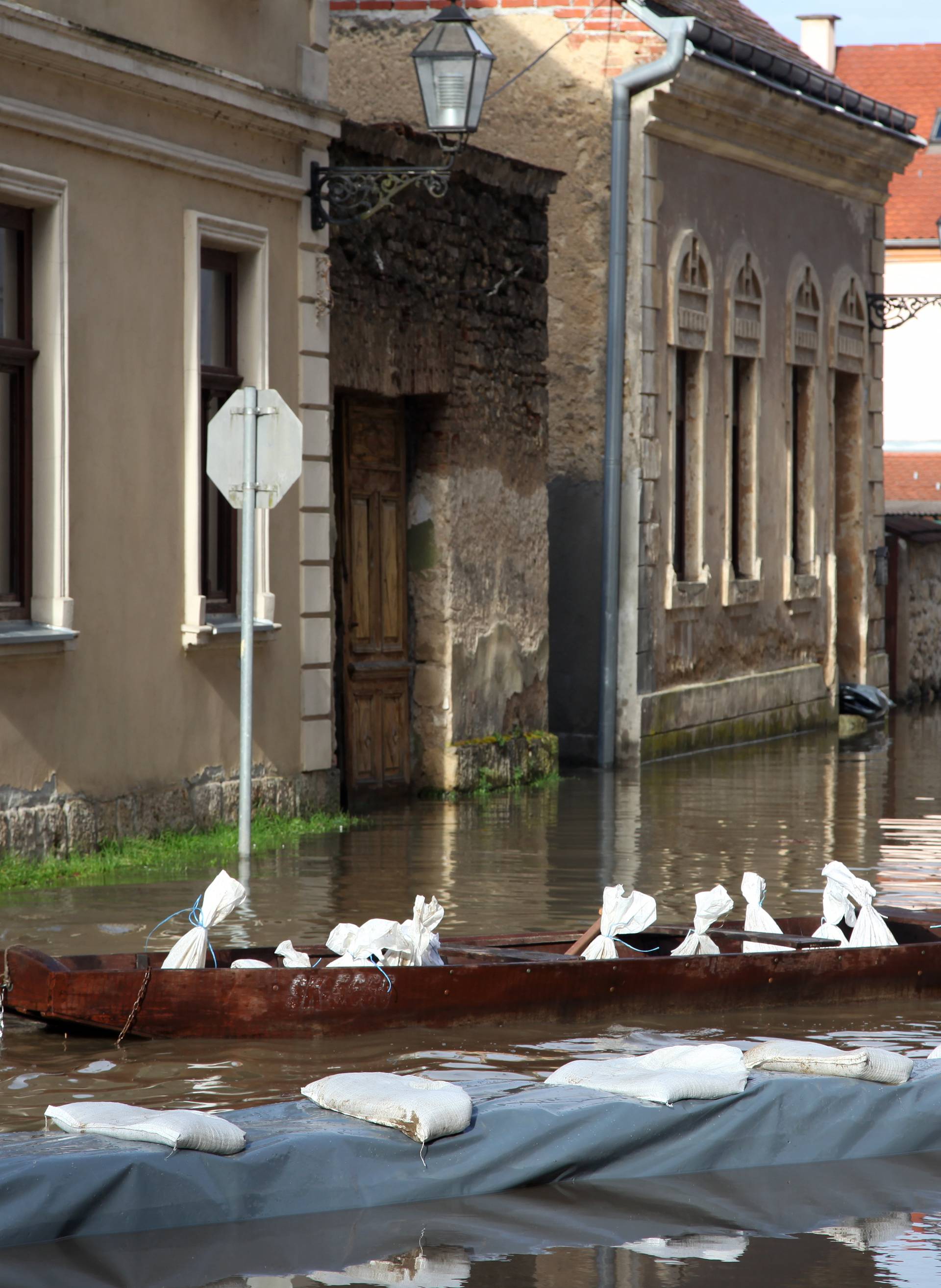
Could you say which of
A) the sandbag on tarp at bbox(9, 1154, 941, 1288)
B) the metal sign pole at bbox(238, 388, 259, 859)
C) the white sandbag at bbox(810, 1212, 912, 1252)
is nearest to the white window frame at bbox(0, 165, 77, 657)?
the metal sign pole at bbox(238, 388, 259, 859)

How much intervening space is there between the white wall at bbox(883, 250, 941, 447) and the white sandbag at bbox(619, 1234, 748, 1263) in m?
33.6

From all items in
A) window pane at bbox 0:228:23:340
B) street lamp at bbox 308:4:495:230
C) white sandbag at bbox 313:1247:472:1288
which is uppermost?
street lamp at bbox 308:4:495:230

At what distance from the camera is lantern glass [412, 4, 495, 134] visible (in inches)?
476

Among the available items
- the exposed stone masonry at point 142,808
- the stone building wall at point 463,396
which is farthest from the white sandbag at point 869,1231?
the stone building wall at point 463,396

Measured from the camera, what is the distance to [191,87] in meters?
11.8

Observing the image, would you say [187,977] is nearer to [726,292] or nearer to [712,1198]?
[712,1198]

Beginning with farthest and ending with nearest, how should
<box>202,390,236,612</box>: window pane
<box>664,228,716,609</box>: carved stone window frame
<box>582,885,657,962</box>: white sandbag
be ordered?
<box>664,228,716,609</box>: carved stone window frame < <box>202,390,236,612</box>: window pane < <box>582,885,657,962</box>: white sandbag

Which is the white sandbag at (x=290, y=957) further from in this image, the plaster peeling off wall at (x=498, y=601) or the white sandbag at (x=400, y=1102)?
the plaster peeling off wall at (x=498, y=601)

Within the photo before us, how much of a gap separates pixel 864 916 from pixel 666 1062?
2.33 meters

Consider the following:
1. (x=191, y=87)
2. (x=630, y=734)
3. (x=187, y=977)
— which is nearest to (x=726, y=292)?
(x=630, y=734)

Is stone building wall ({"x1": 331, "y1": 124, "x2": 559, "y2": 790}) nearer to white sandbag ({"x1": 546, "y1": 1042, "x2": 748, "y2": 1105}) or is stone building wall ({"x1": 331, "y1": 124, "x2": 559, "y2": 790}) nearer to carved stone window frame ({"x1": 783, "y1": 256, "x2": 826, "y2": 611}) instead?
carved stone window frame ({"x1": 783, "y1": 256, "x2": 826, "y2": 611})

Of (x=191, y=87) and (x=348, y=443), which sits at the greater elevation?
(x=191, y=87)

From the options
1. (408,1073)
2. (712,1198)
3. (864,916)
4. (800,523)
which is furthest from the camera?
(800,523)

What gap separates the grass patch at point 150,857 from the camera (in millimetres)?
10570
